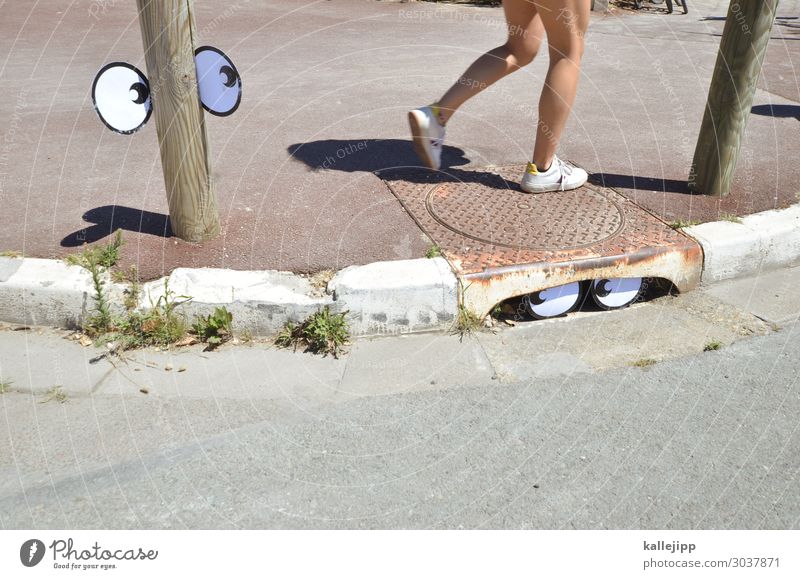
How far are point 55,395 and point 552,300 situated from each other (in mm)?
2131

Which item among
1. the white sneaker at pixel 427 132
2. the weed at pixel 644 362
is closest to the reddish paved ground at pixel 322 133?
the white sneaker at pixel 427 132

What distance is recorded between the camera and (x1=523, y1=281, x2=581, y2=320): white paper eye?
343cm

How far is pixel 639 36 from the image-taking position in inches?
343

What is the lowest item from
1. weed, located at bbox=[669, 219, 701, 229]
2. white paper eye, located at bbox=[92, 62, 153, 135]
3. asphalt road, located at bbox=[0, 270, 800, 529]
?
asphalt road, located at bbox=[0, 270, 800, 529]

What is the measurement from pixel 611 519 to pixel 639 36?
7.68m

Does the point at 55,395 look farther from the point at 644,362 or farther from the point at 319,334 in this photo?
the point at 644,362

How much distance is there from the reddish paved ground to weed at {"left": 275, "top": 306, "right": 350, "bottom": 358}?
13.5 inches

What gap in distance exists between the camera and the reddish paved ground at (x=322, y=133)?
3.70 metres

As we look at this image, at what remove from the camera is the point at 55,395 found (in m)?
2.81

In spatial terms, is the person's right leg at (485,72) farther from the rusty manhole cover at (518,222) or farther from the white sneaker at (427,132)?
the rusty manhole cover at (518,222)

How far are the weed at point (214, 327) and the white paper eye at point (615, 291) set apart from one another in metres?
1.67

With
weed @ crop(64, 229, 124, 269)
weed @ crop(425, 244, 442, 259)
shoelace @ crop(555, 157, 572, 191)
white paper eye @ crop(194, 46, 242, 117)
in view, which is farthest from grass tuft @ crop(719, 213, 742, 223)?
weed @ crop(64, 229, 124, 269)

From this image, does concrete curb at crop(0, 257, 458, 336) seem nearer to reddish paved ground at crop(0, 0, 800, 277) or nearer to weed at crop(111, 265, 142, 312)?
weed at crop(111, 265, 142, 312)

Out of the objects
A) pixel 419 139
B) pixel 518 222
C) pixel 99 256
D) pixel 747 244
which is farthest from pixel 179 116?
pixel 747 244
